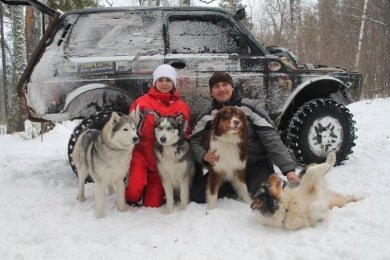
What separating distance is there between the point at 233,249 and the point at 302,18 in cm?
2669

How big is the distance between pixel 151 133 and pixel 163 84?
23.5 inches

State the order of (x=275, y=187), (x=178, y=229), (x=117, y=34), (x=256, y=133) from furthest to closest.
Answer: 1. (x=117, y=34)
2. (x=256, y=133)
3. (x=178, y=229)
4. (x=275, y=187)

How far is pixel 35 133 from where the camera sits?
9.63 meters

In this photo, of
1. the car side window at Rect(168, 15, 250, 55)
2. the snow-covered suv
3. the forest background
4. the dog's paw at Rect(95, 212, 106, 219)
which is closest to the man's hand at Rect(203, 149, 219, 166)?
the snow-covered suv

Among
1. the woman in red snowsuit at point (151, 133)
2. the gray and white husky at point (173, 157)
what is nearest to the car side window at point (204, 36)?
the woman in red snowsuit at point (151, 133)

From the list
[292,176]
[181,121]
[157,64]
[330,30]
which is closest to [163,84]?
[181,121]

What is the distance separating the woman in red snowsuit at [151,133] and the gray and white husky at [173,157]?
24 cm

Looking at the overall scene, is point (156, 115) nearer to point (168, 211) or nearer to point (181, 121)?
point (181, 121)

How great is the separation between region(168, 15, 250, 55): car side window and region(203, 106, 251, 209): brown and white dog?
4.92ft

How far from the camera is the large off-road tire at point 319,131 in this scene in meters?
5.18

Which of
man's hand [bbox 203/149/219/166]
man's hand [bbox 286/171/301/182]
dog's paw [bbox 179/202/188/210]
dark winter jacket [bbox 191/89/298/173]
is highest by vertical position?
dark winter jacket [bbox 191/89/298/173]

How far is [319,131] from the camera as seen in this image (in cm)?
526

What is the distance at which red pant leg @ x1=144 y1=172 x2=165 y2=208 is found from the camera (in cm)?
429

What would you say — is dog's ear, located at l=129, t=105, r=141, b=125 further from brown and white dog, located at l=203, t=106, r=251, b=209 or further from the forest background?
the forest background
